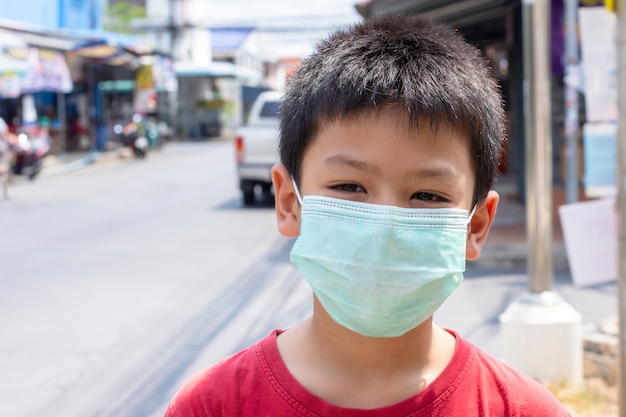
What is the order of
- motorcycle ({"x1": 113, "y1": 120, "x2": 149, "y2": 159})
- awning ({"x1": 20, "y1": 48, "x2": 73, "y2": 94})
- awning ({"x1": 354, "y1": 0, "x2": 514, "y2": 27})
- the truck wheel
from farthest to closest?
motorcycle ({"x1": 113, "y1": 120, "x2": 149, "y2": 159}), awning ({"x1": 20, "y1": 48, "x2": 73, "y2": 94}), the truck wheel, awning ({"x1": 354, "y1": 0, "x2": 514, "y2": 27})

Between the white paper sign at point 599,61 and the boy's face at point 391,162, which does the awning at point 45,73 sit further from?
the boy's face at point 391,162

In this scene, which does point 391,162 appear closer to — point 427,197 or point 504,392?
point 427,197

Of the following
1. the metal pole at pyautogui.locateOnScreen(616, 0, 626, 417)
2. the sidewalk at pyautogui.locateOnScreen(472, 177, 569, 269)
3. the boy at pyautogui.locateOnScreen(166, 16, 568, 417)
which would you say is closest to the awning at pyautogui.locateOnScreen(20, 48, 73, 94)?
the sidewalk at pyautogui.locateOnScreen(472, 177, 569, 269)

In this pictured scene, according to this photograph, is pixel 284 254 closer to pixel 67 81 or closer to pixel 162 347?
pixel 162 347

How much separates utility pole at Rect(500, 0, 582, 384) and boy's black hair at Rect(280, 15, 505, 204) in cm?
291

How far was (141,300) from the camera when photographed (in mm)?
7078

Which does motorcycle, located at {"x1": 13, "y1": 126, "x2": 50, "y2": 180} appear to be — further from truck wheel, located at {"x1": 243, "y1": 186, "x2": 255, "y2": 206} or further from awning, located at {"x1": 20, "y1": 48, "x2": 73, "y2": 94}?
Result: truck wheel, located at {"x1": 243, "y1": 186, "x2": 255, "y2": 206}

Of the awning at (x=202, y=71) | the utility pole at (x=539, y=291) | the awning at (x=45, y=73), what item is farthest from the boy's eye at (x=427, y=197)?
the awning at (x=202, y=71)

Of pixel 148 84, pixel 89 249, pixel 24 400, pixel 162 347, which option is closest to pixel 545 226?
pixel 162 347

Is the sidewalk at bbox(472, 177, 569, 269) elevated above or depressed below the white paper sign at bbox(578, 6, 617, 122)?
below

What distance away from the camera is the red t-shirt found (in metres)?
1.58

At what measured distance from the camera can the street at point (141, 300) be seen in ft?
16.6

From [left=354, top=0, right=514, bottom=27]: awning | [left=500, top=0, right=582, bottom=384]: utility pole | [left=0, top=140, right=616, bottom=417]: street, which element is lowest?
[left=0, top=140, right=616, bottom=417]: street

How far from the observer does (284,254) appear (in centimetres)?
944
